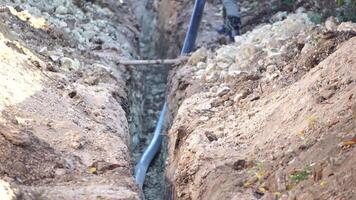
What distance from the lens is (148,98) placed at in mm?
12148

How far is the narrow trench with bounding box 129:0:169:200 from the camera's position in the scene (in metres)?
8.68

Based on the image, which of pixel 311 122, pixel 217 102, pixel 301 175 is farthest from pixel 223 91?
pixel 301 175

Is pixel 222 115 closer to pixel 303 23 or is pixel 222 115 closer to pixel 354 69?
pixel 354 69

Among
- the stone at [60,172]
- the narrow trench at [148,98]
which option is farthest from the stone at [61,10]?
the stone at [60,172]

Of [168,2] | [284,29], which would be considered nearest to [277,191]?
[284,29]

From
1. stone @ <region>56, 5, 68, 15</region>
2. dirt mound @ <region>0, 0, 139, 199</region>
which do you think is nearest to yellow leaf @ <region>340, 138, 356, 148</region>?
dirt mound @ <region>0, 0, 139, 199</region>

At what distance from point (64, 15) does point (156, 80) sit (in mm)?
2613

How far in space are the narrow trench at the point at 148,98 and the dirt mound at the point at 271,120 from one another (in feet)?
2.31

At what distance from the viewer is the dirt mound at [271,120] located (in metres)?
4.87

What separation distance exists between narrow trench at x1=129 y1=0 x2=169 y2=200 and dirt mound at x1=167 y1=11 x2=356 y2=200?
2.31 ft

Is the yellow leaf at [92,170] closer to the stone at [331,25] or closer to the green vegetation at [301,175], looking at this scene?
the green vegetation at [301,175]

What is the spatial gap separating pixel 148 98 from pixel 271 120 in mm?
5905

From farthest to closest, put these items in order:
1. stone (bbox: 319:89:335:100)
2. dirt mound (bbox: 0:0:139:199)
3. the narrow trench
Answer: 1. the narrow trench
2. stone (bbox: 319:89:335:100)
3. dirt mound (bbox: 0:0:139:199)

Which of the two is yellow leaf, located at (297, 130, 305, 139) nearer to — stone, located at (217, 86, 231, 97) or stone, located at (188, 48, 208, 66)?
stone, located at (217, 86, 231, 97)
